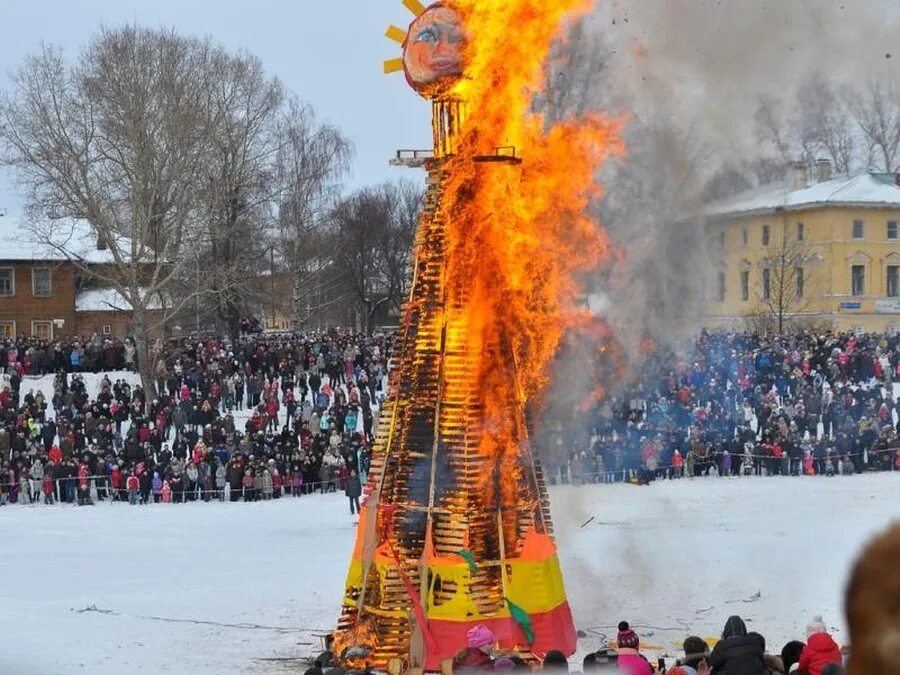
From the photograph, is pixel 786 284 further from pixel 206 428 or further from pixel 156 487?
pixel 156 487

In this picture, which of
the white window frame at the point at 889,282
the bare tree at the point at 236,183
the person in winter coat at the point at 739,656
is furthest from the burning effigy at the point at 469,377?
the bare tree at the point at 236,183

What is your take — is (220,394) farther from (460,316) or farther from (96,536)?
(460,316)

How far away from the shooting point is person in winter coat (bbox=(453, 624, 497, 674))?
34.3 ft

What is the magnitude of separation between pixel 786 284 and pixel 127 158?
22942 millimetres

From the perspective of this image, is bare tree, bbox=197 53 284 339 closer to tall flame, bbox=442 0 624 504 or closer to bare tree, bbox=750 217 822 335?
bare tree, bbox=750 217 822 335

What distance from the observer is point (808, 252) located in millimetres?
25766

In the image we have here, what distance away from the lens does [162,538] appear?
23188 mm

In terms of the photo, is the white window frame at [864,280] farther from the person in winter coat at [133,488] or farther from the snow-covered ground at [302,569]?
the person in winter coat at [133,488]

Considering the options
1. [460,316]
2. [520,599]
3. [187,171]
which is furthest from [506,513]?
[187,171]

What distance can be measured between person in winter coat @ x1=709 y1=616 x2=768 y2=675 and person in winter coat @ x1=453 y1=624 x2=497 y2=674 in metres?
2.23

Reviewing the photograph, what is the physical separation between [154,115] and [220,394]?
11.8m

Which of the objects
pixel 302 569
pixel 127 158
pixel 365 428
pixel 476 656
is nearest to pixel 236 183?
pixel 127 158

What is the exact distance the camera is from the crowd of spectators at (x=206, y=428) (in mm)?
26781

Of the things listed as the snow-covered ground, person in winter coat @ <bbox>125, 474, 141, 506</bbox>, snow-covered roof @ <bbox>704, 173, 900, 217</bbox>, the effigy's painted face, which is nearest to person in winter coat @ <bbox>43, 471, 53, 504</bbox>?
the snow-covered ground
